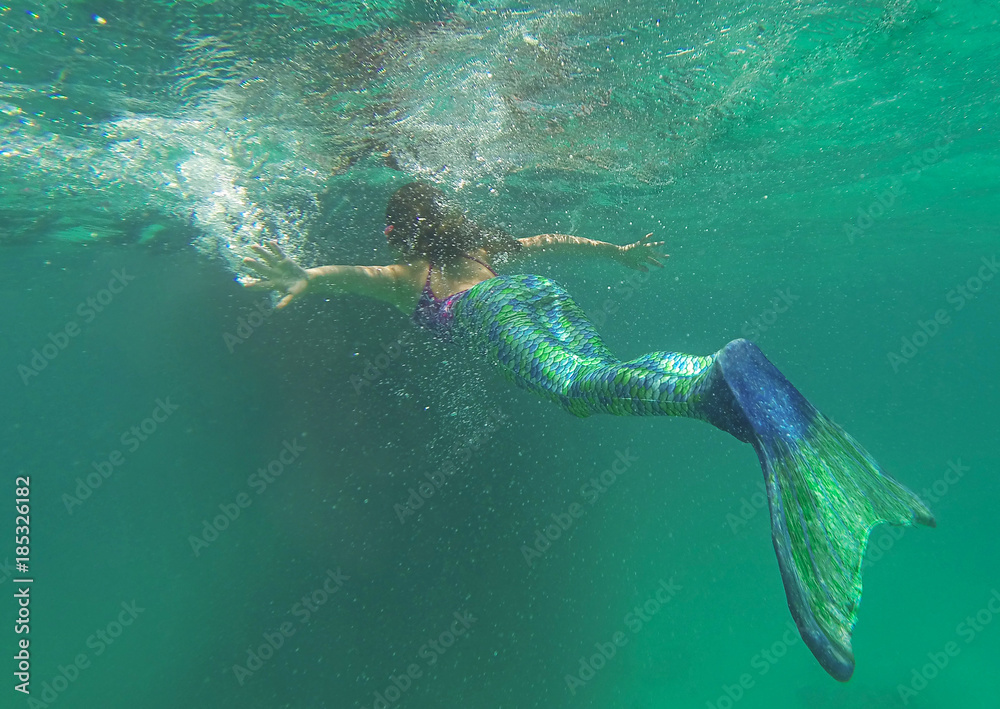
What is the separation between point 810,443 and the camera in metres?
2.40

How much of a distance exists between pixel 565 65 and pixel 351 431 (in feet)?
23.3

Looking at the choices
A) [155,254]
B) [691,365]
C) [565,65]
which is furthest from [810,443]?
[155,254]

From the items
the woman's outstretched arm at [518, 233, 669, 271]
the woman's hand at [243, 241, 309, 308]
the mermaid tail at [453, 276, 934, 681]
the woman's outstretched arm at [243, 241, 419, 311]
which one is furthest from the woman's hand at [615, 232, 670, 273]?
the woman's hand at [243, 241, 309, 308]

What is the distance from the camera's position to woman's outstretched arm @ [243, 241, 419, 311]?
14.7 ft

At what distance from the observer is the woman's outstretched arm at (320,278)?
447 cm

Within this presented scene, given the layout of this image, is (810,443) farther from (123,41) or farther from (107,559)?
(107,559)

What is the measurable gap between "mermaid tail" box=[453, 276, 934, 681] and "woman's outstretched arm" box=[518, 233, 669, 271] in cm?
296

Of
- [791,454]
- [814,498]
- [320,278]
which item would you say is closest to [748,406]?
[791,454]

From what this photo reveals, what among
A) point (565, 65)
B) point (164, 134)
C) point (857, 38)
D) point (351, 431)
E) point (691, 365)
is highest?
point (857, 38)

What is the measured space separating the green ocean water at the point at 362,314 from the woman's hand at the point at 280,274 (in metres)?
2.74

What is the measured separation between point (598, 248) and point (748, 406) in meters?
3.94

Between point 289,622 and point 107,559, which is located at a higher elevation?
point 289,622

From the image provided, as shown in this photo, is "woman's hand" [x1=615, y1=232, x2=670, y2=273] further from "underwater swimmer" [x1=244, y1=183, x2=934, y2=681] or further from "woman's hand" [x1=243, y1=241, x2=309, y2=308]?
"woman's hand" [x1=243, y1=241, x2=309, y2=308]

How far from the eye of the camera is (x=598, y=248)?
595 centimetres
